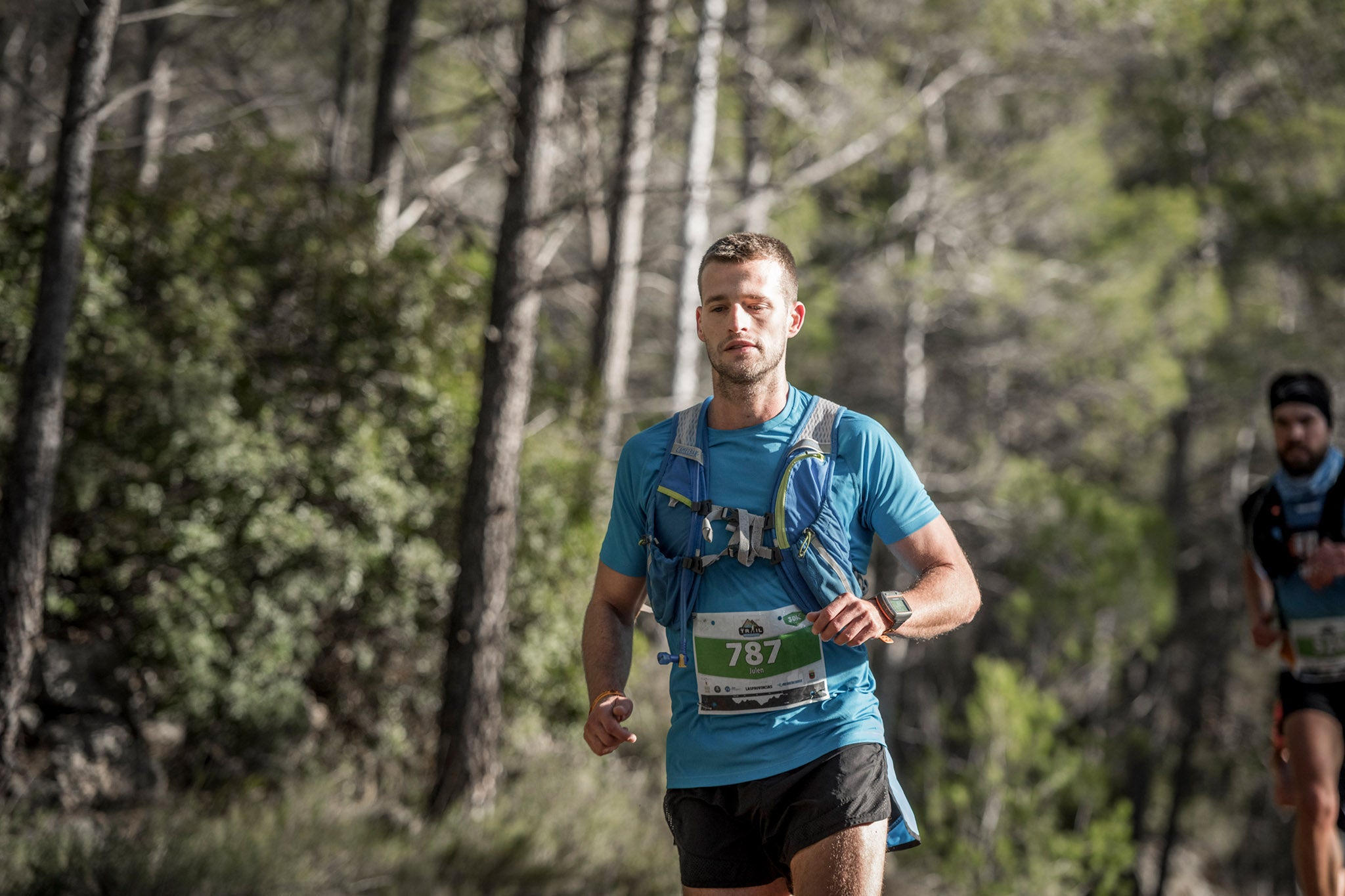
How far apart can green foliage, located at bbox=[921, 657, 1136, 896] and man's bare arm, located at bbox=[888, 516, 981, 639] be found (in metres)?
12.3

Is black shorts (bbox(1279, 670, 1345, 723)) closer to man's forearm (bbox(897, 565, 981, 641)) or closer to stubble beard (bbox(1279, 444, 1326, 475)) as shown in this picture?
stubble beard (bbox(1279, 444, 1326, 475))

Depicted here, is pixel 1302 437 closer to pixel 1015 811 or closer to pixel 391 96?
pixel 391 96

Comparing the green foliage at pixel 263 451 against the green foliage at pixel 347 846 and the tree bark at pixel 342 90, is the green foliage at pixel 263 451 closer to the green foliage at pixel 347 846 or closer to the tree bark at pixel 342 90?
the green foliage at pixel 347 846

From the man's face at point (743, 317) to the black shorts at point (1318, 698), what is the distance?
3302 millimetres

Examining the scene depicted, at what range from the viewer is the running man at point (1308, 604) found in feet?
14.9

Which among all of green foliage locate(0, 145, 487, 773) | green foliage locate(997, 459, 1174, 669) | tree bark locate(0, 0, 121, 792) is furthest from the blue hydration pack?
green foliage locate(997, 459, 1174, 669)

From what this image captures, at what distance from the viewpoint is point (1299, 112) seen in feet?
60.3

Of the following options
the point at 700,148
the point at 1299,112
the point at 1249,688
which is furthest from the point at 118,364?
the point at 1249,688

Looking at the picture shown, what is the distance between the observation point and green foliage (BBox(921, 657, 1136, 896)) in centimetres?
1476

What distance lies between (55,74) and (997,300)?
13169 mm

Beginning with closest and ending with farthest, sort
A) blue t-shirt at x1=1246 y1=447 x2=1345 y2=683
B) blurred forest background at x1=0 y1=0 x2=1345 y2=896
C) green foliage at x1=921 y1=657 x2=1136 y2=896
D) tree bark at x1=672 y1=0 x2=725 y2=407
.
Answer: blue t-shirt at x1=1246 y1=447 x2=1345 y2=683 < blurred forest background at x1=0 y1=0 x2=1345 y2=896 < tree bark at x1=672 y1=0 x2=725 y2=407 < green foliage at x1=921 y1=657 x2=1136 y2=896

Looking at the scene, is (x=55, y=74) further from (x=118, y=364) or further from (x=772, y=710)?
(x=772, y=710)

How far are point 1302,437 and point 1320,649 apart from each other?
86 centimetres

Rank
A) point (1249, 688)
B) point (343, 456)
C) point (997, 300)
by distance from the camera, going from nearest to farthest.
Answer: point (343, 456), point (997, 300), point (1249, 688)
